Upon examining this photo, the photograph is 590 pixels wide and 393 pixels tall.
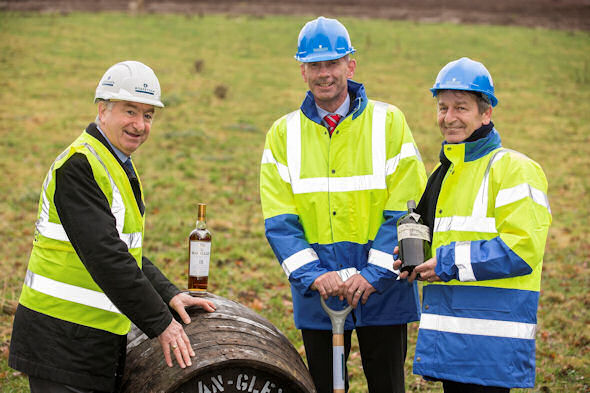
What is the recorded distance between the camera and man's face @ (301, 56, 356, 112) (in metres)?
4.07

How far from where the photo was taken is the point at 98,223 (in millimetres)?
3162

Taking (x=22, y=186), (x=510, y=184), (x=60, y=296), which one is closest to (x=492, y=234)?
(x=510, y=184)

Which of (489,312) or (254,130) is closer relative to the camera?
(489,312)

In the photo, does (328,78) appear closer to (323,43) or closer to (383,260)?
(323,43)

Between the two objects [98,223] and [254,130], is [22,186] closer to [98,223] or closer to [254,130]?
[254,130]

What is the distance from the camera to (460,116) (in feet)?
→ 11.8

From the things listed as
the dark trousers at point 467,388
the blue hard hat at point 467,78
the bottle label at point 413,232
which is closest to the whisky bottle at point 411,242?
the bottle label at point 413,232

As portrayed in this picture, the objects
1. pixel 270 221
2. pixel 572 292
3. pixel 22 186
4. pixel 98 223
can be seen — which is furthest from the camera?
pixel 22 186

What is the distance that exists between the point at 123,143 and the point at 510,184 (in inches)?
75.1

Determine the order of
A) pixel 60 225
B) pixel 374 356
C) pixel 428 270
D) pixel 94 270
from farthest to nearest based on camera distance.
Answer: pixel 374 356 → pixel 428 270 → pixel 60 225 → pixel 94 270

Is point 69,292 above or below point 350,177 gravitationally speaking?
below

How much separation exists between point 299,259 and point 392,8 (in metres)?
33.2

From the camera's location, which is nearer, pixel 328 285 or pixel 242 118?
pixel 328 285

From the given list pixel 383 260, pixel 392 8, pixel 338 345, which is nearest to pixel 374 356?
pixel 338 345
